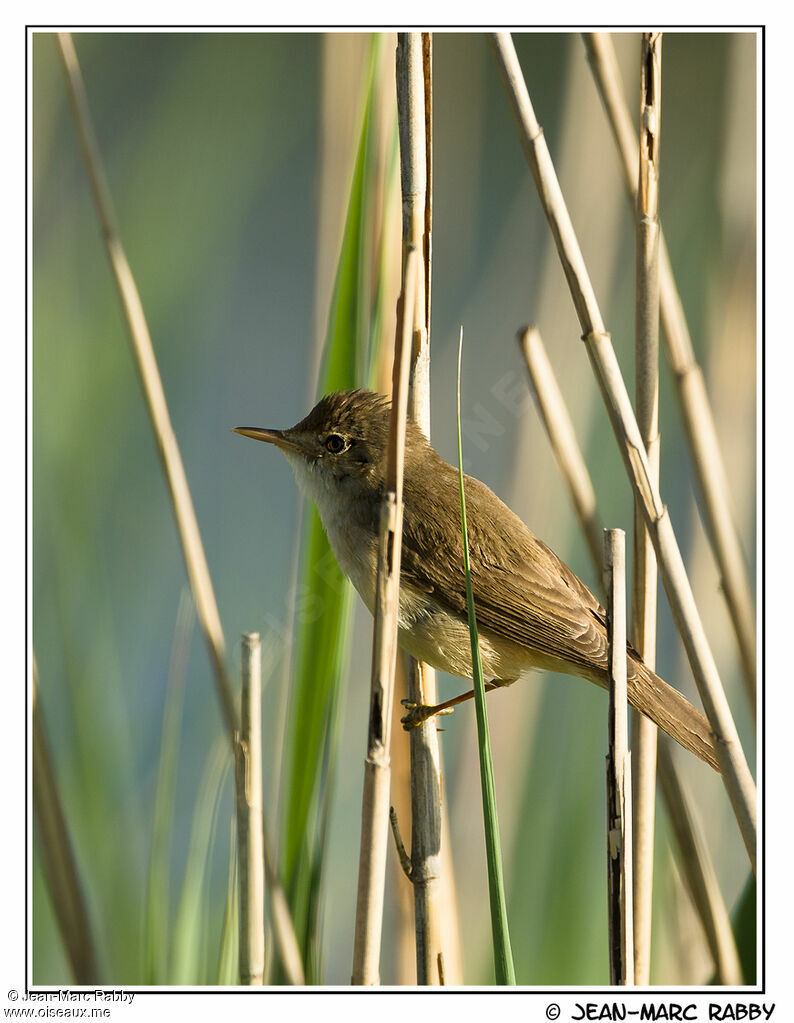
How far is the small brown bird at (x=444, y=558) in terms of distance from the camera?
168cm

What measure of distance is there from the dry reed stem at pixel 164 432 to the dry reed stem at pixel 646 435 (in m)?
0.72

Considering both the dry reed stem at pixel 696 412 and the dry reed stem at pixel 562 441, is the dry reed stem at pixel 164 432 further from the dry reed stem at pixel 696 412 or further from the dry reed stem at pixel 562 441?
the dry reed stem at pixel 696 412

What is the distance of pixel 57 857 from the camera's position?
1576 mm

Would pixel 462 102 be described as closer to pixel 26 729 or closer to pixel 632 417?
pixel 632 417

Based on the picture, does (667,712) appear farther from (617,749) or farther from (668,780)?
(617,749)

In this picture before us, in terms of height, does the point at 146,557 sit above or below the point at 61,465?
below

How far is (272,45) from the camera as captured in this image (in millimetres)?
1647

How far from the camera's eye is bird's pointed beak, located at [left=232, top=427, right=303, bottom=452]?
1.69 metres

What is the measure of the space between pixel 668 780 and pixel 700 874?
0.17 metres

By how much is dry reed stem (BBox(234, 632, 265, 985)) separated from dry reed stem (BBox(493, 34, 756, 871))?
26.3 inches

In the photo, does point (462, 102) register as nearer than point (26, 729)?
No

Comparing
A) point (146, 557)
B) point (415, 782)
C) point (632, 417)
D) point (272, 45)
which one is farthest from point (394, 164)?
point (415, 782)
